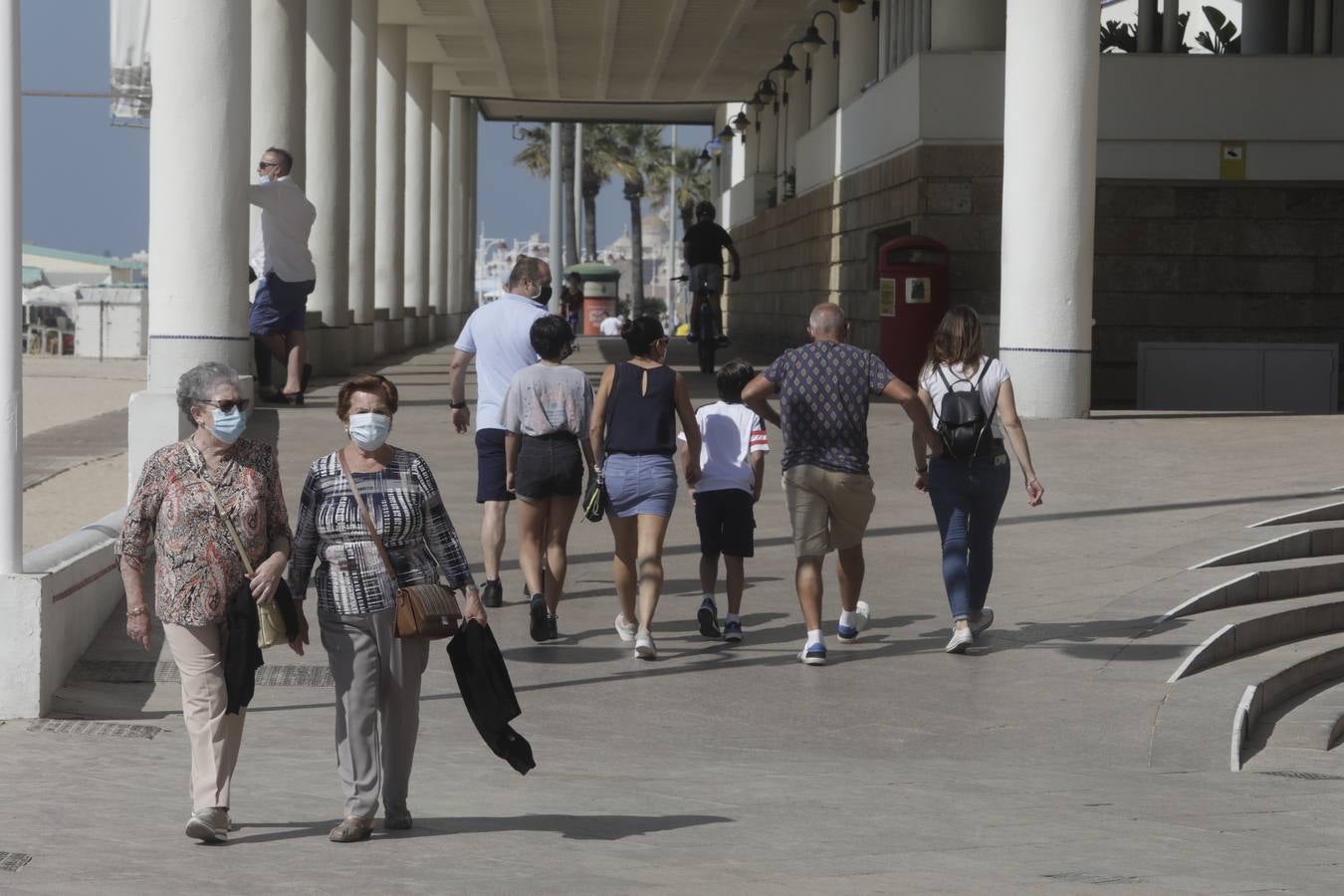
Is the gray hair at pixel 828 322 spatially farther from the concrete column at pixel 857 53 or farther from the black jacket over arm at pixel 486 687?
the concrete column at pixel 857 53

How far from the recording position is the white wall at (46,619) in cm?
797

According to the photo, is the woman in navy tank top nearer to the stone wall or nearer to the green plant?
the stone wall

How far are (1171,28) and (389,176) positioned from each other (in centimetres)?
1749

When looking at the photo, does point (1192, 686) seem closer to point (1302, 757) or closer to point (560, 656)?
point (1302, 757)

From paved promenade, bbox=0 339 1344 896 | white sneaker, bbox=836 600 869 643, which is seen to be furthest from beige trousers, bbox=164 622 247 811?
white sneaker, bbox=836 600 869 643

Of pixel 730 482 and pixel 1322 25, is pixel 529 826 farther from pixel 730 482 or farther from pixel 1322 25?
pixel 1322 25

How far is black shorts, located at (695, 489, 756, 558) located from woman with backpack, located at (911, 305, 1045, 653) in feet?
2.77

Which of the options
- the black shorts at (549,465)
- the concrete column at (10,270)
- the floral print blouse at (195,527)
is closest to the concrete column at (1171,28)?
the black shorts at (549,465)

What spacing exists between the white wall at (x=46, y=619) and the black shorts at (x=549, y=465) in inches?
77.9

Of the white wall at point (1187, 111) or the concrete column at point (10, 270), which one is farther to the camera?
the white wall at point (1187, 111)

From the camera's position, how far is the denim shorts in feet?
30.5

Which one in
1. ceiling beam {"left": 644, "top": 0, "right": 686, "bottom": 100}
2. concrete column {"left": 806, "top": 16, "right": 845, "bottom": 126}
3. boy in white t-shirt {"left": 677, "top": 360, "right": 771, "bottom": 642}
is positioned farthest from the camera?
ceiling beam {"left": 644, "top": 0, "right": 686, "bottom": 100}

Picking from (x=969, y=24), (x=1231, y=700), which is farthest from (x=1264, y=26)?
(x=1231, y=700)

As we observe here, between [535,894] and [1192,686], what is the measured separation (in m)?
4.29
